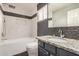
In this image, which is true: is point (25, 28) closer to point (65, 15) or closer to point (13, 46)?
point (13, 46)

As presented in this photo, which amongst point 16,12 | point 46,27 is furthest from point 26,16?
point 46,27

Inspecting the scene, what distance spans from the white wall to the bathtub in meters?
0.07

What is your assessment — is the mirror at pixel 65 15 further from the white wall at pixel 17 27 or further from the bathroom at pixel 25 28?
the white wall at pixel 17 27

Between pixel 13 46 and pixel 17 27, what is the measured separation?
34 cm

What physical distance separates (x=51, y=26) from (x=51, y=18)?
186mm

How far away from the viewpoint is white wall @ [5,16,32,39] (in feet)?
4.02

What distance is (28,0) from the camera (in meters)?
1.16

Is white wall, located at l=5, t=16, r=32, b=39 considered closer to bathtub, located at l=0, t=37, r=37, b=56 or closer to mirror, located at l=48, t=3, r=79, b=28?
bathtub, located at l=0, t=37, r=37, b=56

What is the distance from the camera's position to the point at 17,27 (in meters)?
1.26

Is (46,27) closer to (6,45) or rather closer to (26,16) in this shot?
(26,16)

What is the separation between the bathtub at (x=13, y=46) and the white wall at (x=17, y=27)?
75 mm

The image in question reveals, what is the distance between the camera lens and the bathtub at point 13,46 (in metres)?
1.26

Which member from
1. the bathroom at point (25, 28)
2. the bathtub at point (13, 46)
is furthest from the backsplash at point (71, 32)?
the bathtub at point (13, 46)

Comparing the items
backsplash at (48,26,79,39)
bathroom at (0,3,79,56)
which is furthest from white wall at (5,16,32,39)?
backsplash at (48,26,79,39)
